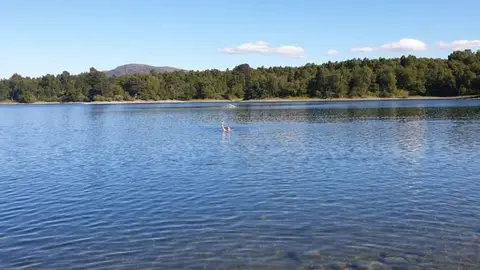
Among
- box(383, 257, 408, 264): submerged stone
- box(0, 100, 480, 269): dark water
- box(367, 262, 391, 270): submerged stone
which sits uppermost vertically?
box(367, 262, 391, 270): submerged stone

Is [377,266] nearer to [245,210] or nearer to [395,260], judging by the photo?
[395,260]

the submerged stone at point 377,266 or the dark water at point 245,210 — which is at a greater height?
the submerged stone at point 377,266

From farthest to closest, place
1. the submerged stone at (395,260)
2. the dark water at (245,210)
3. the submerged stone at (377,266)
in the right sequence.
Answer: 1. the dark water at (245,210)
2. the submerged stone at (395,260)
3. the submerged stone at (377,266)

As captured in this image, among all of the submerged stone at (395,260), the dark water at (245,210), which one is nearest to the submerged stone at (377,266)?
the dark water at (245,210)

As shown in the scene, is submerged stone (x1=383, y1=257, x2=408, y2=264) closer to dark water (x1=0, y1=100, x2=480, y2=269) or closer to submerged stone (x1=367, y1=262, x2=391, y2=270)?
dark water (x1=0, y1=100, x2=480, y2=269)

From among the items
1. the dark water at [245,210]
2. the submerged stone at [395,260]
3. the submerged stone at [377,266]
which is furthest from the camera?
the dark water at [245,210]

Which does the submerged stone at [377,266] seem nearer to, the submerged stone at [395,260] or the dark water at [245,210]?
the dark water at [245,210]

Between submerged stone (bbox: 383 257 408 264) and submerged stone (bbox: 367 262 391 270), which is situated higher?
submerged stone (bbox: 367 262 391 270)

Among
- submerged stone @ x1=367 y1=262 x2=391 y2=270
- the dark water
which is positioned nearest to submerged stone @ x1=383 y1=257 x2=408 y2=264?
the dark water

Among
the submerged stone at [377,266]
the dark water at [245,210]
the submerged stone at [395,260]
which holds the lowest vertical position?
the dark water at [245,210]

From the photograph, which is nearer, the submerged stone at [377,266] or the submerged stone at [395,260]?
the submerged stone at [377,266]

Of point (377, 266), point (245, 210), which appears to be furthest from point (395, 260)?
point (245, 210)

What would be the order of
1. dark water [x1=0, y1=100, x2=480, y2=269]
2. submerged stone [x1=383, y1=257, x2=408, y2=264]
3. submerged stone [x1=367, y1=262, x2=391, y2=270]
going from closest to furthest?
1. submerged stone [x1=367, y1=262, x2=391, y2=270]
2. submerged stone [x1=383, y1=257, x2=408, y2=264]
3. dark water [x1=0, y1=100, x2=480, y2=269]

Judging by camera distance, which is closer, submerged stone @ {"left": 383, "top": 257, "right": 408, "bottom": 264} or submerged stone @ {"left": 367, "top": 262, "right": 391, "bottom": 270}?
submerged stone @ {"left": 367, "top": 262, "right": 391, "bottom": 270}
